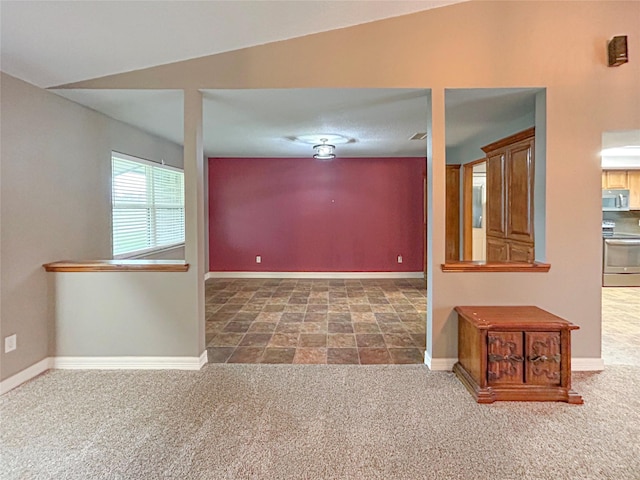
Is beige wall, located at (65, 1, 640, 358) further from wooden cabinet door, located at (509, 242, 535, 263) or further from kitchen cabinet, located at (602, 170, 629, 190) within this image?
kitchen cabinet, located at (602, 170, 629, 190)

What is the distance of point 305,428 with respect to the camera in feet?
7.38

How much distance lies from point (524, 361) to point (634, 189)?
6.13m

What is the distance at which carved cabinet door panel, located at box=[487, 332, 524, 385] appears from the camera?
8.47 feet

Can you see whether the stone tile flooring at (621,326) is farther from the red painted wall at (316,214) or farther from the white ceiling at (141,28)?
the white ceiling at (141,28)

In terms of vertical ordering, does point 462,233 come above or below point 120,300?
above

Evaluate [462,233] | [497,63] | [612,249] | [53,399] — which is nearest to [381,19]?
[497,63]

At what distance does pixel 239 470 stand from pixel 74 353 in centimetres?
206

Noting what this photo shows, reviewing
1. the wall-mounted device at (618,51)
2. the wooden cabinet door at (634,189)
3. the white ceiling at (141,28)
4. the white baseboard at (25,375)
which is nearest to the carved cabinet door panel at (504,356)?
the wall-mounted device at (618,51)

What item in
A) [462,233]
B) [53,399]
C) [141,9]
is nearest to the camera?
[141,9]

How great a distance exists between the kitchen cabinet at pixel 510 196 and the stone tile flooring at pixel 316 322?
1270mm

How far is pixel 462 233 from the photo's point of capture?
621 centimetres

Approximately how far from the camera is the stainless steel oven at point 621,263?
6.30m

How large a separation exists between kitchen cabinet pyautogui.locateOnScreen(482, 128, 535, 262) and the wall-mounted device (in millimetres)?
803

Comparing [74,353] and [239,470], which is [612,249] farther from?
[74,353]
